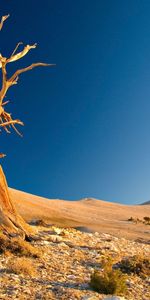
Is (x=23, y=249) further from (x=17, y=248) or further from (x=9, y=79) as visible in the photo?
(x=9, y=79)

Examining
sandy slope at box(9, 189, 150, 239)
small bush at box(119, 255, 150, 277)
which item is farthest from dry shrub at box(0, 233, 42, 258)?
sandy slope at box(9, 189, 150, 239)

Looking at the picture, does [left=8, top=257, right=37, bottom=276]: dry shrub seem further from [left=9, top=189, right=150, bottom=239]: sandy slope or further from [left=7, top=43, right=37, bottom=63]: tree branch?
[left=9, top=189, right=150, bottom=239]: sandy slope

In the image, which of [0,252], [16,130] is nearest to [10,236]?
[0,252]

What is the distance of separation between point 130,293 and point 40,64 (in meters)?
13.3

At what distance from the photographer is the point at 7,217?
16.0m

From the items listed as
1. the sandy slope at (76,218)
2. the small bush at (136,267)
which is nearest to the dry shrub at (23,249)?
the small bush at (136,267)

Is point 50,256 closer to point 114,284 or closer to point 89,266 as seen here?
point 89,266

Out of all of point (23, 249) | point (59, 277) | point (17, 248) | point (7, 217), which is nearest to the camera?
point (59, 277)

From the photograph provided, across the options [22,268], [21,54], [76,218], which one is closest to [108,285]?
[22,268]

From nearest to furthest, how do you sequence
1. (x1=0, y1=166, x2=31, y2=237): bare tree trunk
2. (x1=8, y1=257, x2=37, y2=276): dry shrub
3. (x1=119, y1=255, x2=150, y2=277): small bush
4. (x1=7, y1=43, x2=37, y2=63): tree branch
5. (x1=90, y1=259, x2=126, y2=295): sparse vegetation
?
1. (x1=90, y1=259, x2=126, y2=295): sparse vegetation
2. (x1=8, y1=257, x2=37, y2=276): dry shrub
3. (x1=119, y1=255, x2=150, y2=277): small bush
4. (x1=0, y1=166, x2=31, y2=237): bare tree trunk
5. (x1=7, y1=43, x2=37, y2=63): tree branch

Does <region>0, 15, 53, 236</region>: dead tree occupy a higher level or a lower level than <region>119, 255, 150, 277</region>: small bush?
higher

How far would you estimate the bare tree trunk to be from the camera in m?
15.5

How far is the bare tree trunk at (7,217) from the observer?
15539 mm

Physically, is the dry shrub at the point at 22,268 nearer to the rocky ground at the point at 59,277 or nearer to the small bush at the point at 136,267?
the rocky ground at the point at 59,277
